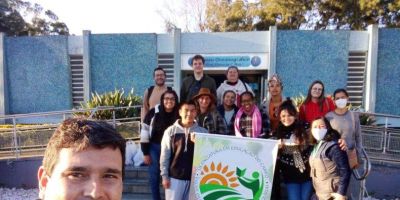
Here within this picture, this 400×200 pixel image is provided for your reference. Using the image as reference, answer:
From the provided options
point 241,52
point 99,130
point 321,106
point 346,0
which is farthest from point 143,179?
point 346,0

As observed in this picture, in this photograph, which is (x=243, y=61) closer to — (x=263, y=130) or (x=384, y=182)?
(x=384, y=182)

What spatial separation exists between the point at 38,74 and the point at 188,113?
47.9 ft

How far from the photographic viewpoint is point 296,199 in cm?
393

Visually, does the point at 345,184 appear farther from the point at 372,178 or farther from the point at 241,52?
the point at 241,52

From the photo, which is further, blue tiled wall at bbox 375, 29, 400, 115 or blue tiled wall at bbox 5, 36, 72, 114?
blue tiled wall at bbox 5, 36, 72, 114

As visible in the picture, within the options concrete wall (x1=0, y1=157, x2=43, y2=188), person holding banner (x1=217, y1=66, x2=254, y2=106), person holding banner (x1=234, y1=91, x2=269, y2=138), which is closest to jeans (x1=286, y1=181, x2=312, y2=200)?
person holding banner (x1=234, y1=91, x2=269, y2=138)

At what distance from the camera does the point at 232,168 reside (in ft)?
13.7

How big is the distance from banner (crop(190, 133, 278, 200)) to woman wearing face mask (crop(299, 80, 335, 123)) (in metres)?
0.72

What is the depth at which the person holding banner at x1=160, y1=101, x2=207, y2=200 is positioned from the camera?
3.91 metres

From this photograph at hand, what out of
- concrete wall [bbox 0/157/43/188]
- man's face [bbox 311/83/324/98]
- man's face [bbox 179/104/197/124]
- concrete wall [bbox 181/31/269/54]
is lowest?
concrete wall [bbox 0/157/43/188]

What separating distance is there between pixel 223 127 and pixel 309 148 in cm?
110

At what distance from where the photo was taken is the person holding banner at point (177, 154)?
12.8 ft

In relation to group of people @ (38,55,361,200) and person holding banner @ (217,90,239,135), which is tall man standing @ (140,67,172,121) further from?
person holding banner @ (217,90,239,135)

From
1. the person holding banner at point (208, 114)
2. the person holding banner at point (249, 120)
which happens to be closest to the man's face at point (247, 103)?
the person holding banner at point (249, 120)
